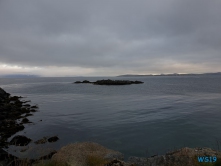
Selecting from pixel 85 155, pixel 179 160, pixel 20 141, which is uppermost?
pixel 179 160

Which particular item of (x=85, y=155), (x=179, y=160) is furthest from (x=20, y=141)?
(x=179, y=160)

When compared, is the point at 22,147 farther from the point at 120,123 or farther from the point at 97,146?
the point at 120,123

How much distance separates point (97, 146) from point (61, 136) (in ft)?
16.4

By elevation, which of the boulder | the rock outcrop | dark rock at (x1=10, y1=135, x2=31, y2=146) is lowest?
dark rock at (x1=10, y1=135, x2=31, y2=146)

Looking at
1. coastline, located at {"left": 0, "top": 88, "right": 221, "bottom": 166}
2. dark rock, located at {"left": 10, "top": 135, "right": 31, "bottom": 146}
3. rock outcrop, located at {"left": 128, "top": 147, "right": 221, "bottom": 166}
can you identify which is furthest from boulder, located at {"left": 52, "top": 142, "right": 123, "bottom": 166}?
dark rock, located at {"left": 10, "top": 135, "right": 31, "bottom": 146}

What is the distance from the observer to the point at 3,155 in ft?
32.2

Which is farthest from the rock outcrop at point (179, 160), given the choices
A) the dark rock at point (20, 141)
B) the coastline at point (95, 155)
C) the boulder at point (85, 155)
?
the dark rock at point (20, 141)

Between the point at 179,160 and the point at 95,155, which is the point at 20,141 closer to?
the point at 95,155

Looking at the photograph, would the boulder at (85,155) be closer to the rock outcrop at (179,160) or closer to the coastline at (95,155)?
the coastline at (95,155)

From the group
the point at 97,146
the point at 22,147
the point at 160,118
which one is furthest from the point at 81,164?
the point at 160,118

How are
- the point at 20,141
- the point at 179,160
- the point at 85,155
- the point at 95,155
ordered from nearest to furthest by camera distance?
the point at 179,160
the point at 95,155
the point at 85,155
the point at 20,141

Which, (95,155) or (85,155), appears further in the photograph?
(85,155)

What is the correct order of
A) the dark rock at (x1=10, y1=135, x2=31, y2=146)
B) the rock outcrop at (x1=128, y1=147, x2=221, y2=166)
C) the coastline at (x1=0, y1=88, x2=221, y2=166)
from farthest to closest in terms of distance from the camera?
the dark rock at (x1=10, y1=135, x2=31, y2=146)
the coastline at (x1=0, y1=88, x2=221, y2=166)
the rock outcrop at (x1=128, y1=147, x2=221, y2=166)

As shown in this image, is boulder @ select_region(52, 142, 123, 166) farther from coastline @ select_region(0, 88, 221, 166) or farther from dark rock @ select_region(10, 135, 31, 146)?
dark rock @ select_region(10, 135, 31, 146)
